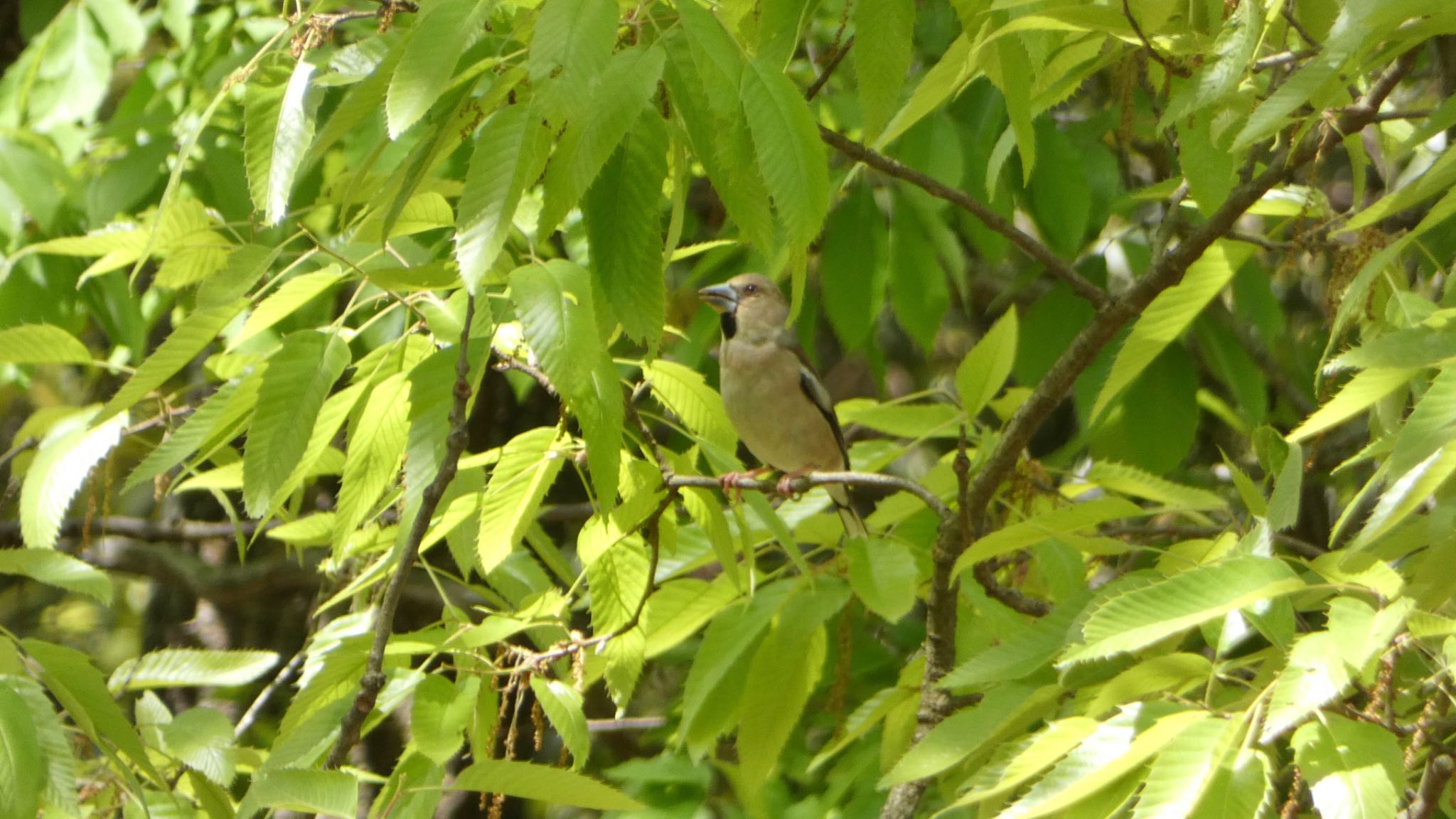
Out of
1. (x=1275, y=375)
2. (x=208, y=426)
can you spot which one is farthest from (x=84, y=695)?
(x=1275, y=375)

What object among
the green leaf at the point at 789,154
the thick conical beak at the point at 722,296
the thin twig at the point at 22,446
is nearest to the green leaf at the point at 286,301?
the green leaf at the point at 789,154

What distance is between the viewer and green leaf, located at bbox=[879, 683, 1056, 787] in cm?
237

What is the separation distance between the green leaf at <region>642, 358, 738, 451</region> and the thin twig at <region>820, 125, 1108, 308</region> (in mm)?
618

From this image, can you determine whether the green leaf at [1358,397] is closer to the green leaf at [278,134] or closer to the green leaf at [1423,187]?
the green leaf at [1423,187]

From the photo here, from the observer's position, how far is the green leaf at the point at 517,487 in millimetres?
2615

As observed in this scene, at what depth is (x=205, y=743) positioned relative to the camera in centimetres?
A: 304

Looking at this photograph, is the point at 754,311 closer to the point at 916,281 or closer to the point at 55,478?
the point at 916,281

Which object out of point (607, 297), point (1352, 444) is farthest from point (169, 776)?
point (1352, 444)

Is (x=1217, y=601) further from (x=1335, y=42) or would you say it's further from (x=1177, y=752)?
(x=1335, y=42)

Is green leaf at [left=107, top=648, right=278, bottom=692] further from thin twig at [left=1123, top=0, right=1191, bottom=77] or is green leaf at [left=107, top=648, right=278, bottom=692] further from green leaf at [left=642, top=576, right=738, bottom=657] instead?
thin twig at [left=1123, top=0, right=1191, bottom=77]

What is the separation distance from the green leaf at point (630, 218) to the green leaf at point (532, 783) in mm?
666

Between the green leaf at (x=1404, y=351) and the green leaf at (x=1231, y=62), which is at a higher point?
the green leaf at (x=1231, y=62)

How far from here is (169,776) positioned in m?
3.53

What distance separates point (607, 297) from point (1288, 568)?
1.00m
